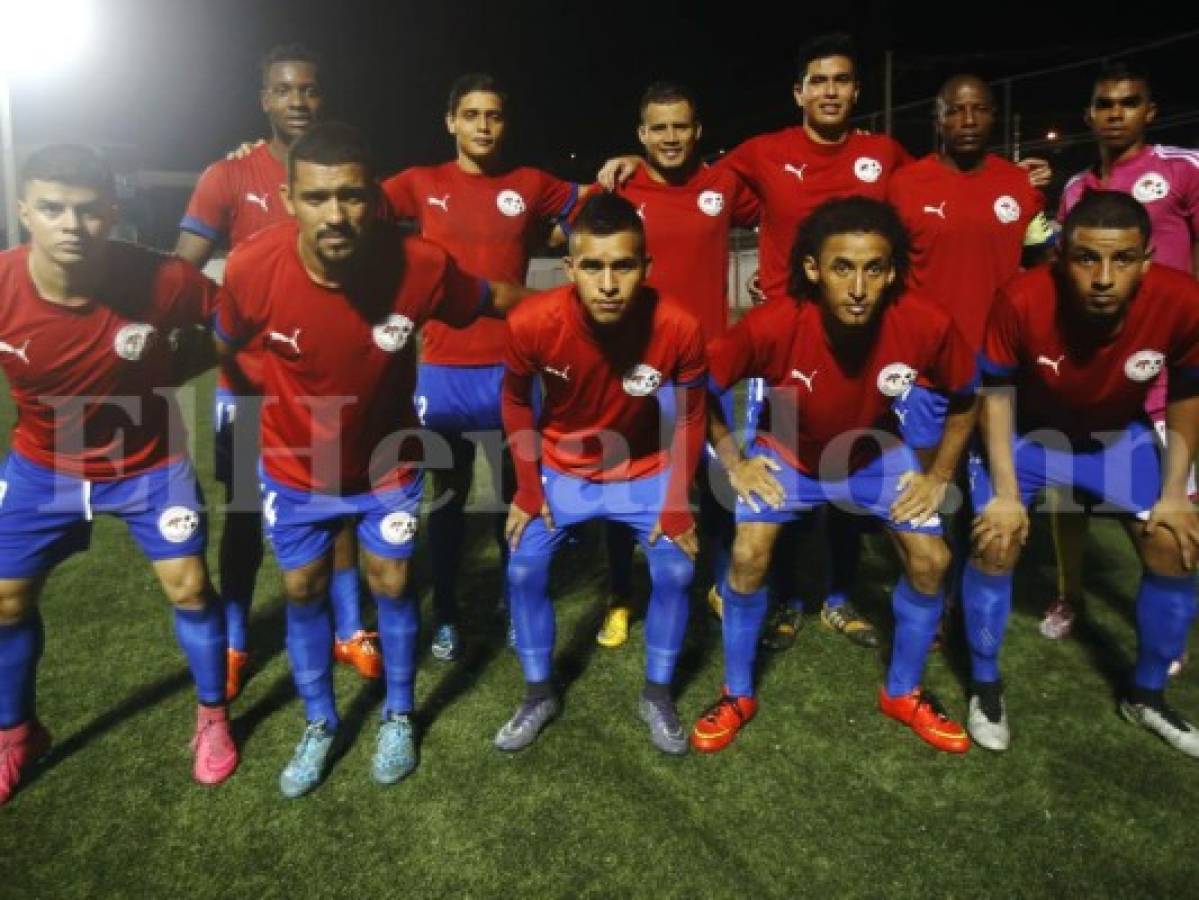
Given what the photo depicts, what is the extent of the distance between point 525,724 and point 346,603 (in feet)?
3.99

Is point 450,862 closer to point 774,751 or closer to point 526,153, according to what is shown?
point 774,751

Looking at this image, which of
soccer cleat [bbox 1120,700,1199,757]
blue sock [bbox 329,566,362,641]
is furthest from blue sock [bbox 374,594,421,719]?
soccer cleat [bbox 1120,700,1199,757]

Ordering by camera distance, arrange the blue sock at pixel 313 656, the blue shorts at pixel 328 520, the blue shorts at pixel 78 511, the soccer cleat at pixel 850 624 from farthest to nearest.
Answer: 1. the soccer cleat at pixel 850 624
2. the blue sock at pixel 313 656
3. the blue shorts at pixel 328 520
4. the blue shorts at pixel 78 511

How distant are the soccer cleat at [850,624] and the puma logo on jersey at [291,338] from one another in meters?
2.82

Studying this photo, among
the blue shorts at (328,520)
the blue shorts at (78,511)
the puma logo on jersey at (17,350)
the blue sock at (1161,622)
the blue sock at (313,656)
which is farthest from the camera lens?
the blue sock at (1161,622)

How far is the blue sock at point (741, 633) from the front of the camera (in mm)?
3326

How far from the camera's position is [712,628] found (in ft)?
14.2

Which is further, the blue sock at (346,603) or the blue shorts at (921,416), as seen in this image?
the blue sock at (346,603)

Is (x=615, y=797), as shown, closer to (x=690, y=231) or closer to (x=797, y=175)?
(x=690, y=231)

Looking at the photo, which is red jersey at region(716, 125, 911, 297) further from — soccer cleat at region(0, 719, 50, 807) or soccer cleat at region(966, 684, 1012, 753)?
soccer cleat at region(0, 719, 50, 807)

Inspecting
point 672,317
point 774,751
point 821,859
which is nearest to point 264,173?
point 672,317

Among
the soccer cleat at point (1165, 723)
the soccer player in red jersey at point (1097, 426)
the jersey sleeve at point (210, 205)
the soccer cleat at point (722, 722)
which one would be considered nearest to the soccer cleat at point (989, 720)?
the soccer player in red jersey at point (1097, 426)

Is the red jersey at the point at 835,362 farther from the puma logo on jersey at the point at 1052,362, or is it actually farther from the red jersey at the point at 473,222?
the red jersey at the point at 473,222

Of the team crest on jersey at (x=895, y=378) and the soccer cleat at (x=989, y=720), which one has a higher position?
the team crest on jersey at (x=895, y=378)
